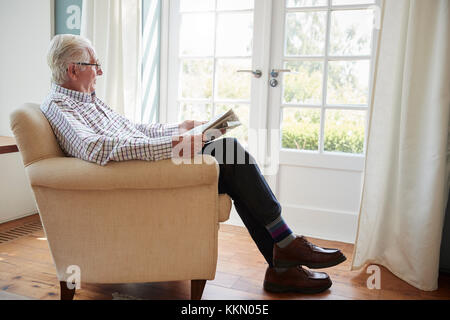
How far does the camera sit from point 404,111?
178 cm

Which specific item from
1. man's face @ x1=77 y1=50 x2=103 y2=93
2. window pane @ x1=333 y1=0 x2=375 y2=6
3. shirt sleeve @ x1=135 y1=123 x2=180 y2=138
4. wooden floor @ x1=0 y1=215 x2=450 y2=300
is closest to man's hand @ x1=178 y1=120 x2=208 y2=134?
shirt sleeve @ x1=135 y1=123 x2=180 y2=138

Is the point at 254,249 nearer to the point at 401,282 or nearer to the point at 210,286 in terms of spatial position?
the point at 210,286

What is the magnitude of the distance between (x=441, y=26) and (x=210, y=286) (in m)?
1.47

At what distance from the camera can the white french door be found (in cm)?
231

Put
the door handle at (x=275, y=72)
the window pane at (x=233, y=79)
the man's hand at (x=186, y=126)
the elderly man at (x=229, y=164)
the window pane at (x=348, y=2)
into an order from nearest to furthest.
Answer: the elderly man at (x=229, y=164) < the man's hand at (x=186, y=126) < the window pane at (x=348, y=2) < the door handle at (x=275, y=72) < the window pane at (x=233, y=79)

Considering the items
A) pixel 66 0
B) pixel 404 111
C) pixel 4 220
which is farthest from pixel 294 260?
pixel 66 0

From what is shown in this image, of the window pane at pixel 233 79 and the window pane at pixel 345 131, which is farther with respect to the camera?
the window pane at pixel 233 79

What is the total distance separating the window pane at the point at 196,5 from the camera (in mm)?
2596

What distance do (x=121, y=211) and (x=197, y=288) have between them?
1.35 ft

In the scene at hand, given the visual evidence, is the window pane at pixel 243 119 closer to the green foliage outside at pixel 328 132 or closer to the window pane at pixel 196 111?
the window pane at pixel 196 111

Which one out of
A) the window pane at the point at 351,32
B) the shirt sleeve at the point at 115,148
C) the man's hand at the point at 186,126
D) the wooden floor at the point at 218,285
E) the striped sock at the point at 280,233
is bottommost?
the wooden floor at the point at 218,285

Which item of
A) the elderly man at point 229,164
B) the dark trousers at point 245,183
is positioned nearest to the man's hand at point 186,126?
the elderly man at point 229,164

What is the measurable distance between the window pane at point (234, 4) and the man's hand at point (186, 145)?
145cm

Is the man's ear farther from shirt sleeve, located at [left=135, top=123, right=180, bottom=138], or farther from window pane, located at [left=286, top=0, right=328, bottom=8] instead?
window pane, located at [left=286, top=0, right=328, bottom=8]
